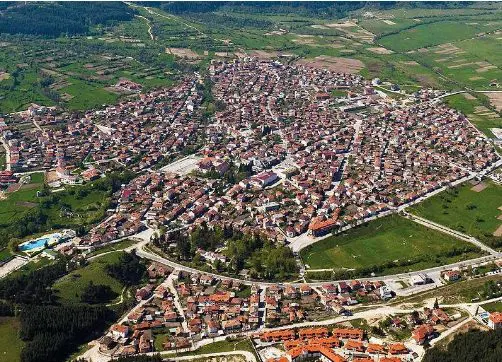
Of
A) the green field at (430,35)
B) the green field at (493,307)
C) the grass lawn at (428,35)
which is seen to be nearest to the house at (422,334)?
the green field at (493,307)

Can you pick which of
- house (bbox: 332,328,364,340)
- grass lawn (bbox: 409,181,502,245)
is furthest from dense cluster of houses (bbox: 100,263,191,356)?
grass lawn (bbox: 409,181,502,245)

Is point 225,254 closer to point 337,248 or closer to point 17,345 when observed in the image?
point 337,248

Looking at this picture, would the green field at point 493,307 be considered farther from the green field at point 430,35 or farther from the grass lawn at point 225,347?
the green field at point 430,35

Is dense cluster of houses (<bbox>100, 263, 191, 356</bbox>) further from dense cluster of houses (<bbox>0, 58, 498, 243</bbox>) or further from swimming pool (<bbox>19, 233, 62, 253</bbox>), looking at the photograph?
swimming pool (<bbox>19, 233, 62, 253</bbox>)

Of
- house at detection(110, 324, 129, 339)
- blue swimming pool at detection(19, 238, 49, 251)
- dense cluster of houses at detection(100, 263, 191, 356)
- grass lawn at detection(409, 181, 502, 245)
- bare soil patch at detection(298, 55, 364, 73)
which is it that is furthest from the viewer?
bare soil patch at detection(298, 55, 364, 73)

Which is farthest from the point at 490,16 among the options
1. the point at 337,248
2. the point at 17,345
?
the point at 17,345
